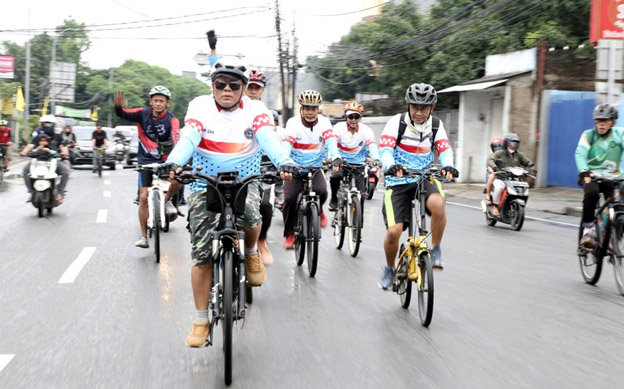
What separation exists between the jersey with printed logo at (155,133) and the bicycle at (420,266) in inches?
159

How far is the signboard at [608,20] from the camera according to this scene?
1456cm

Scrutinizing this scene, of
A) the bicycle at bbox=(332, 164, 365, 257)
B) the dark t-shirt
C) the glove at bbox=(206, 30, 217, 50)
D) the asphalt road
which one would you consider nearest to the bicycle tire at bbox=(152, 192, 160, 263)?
the asphalt road

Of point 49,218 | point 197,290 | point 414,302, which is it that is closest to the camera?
point 197,290

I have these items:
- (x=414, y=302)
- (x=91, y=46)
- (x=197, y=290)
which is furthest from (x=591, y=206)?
(x=91, y=46)

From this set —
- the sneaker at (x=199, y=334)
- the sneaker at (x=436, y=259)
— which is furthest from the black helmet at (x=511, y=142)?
the sneaker at (x=199, y=334)

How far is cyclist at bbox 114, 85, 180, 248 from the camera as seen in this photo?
9008 millimetres

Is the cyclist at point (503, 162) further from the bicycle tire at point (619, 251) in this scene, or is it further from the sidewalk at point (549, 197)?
the bicycle tire at point (619, 251)

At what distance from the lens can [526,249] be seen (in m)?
10.1

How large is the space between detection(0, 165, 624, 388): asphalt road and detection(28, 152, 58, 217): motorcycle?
3207mm

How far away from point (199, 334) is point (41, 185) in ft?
31.3

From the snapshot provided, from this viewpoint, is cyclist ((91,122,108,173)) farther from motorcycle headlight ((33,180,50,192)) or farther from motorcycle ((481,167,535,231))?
motorcycle ((481,167,535,231))

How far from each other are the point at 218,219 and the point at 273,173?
0.47 meters

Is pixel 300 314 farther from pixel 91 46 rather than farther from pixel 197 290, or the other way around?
pixel 91 46

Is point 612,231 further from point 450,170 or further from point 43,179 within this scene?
point 43,179
